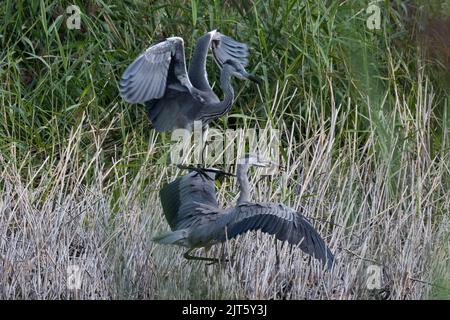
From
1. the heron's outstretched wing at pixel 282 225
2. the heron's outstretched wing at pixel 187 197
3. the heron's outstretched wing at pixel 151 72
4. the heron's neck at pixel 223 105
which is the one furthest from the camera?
the heron's neck at pixel 223 105

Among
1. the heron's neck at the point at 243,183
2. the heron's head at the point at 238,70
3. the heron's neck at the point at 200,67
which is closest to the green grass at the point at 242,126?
the heron's neck at the point at 243,183

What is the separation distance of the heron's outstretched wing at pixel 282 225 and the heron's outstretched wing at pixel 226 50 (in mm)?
992

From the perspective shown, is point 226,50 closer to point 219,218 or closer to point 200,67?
point 200,67

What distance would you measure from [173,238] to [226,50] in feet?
3.37

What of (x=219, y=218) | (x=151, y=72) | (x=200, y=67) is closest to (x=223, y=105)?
(x=200, y=67)

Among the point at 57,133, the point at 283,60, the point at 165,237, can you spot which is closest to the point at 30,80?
the point at 57,133

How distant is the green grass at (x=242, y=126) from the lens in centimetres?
459

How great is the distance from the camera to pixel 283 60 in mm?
5801

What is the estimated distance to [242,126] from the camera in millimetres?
5723

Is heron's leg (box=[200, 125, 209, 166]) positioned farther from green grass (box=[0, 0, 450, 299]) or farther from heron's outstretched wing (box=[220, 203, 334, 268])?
heron's outstretched wing (box=[220, 203, 334, 268])

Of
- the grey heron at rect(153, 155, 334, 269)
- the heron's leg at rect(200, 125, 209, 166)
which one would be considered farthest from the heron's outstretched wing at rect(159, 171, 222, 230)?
the heron's leg at rect(200, 125, 209, 166)

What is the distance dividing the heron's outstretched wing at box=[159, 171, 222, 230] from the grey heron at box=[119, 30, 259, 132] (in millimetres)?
229

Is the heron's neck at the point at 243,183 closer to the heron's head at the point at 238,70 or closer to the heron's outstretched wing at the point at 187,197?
the heron's outstretched wing at the point at 187,197

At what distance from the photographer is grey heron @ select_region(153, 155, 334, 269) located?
13.6 feet
